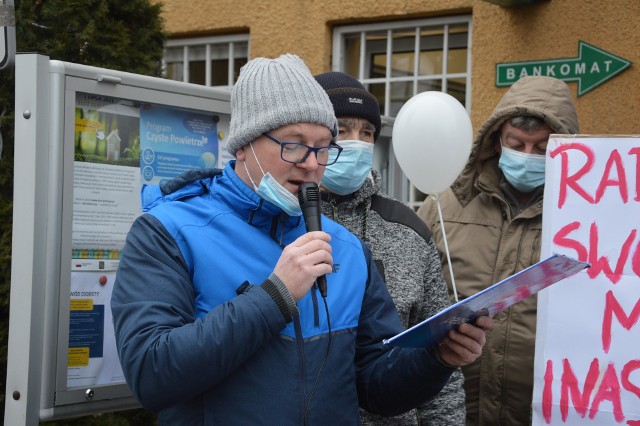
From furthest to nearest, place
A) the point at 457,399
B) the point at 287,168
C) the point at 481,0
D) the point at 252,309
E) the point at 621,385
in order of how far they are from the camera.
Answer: the point at 481,0
the point at 457,399
the point at 621,385
the point at 287,168
the point at 252,309

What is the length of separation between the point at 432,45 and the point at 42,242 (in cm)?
464

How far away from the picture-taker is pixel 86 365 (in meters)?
2.89

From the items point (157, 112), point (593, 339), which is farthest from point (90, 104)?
point (593, 339)

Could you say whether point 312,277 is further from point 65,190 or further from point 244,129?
point 65,190

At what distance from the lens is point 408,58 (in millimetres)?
6977

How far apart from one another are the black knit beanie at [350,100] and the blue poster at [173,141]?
0.47 meters

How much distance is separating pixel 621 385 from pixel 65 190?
5.78 ft

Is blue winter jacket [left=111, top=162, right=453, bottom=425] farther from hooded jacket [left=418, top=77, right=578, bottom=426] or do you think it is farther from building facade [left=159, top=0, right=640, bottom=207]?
building facade [left=159, top=0, right=640, bottom=207]

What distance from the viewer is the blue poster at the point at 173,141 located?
10.3 feet

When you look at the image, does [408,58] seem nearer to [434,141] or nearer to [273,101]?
[434,141]

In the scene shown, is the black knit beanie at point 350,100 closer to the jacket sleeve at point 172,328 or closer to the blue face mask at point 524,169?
the blue face mask at point 524,169

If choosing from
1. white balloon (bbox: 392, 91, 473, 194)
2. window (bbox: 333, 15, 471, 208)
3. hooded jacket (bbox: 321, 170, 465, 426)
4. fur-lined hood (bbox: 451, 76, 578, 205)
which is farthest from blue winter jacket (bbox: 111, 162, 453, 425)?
window (bbox: 333, 15, 471, 208)

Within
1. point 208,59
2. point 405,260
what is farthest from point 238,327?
point 208,59

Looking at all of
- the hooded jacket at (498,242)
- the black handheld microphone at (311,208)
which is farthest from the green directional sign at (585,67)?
the black handheld microphone at (311,208)
